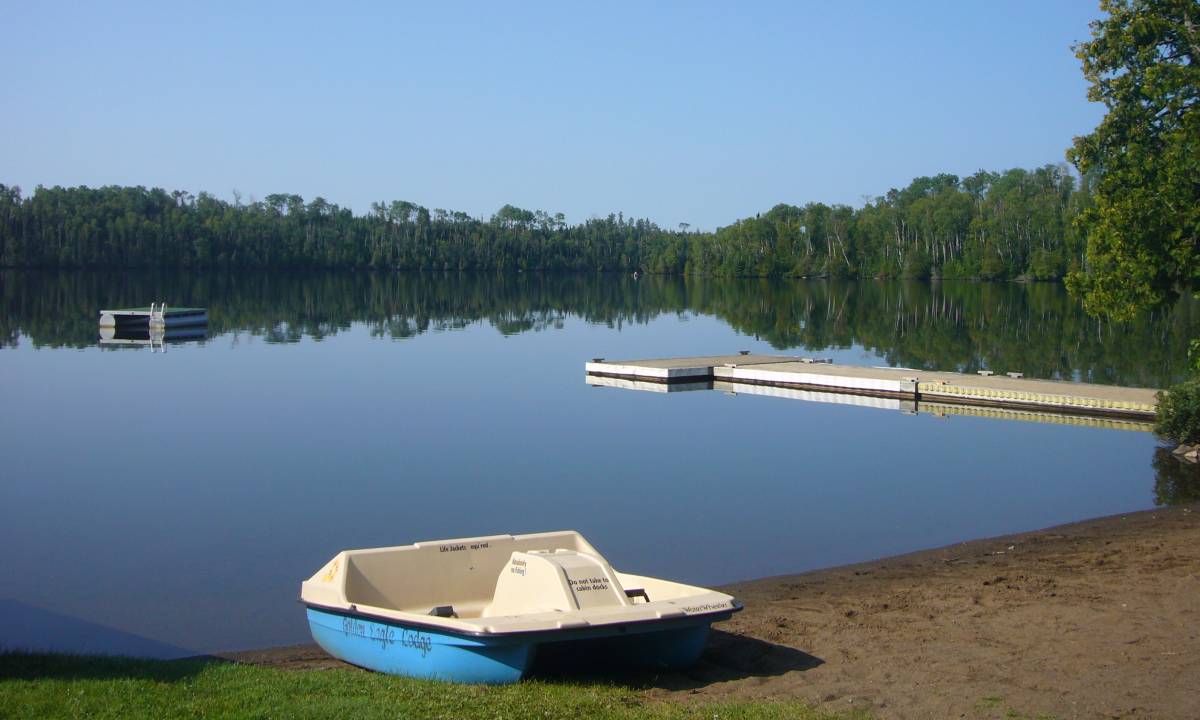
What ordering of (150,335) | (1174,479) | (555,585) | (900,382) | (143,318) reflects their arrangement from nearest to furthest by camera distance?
(555,585) → (1174,479) → (900,382) → (150,335) → (143,318)

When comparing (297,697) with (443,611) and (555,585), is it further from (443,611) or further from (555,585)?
(443,611)

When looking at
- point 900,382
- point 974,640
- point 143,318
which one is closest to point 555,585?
point 974,640

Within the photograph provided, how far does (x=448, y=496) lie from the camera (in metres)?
18.4

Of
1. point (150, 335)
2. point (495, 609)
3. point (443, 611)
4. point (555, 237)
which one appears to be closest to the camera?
point (495, 609)

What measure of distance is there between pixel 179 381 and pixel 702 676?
95.9 feet

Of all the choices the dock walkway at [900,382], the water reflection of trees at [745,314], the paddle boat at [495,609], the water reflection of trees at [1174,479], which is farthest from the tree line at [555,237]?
the paddle boat at [495,609]

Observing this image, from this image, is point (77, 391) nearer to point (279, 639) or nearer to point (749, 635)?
point (279, 639)

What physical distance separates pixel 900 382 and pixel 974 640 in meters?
21.8

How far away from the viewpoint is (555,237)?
619 feet

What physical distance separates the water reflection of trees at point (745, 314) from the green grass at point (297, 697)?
95.2 ft

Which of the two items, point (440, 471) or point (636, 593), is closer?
point (636, 593)

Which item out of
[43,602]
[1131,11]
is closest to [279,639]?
[43,602]

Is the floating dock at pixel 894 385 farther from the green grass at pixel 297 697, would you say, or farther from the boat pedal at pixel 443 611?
the green grass at pixel 297 697

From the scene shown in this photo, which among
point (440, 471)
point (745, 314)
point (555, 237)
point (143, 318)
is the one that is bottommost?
point (440, 471)
